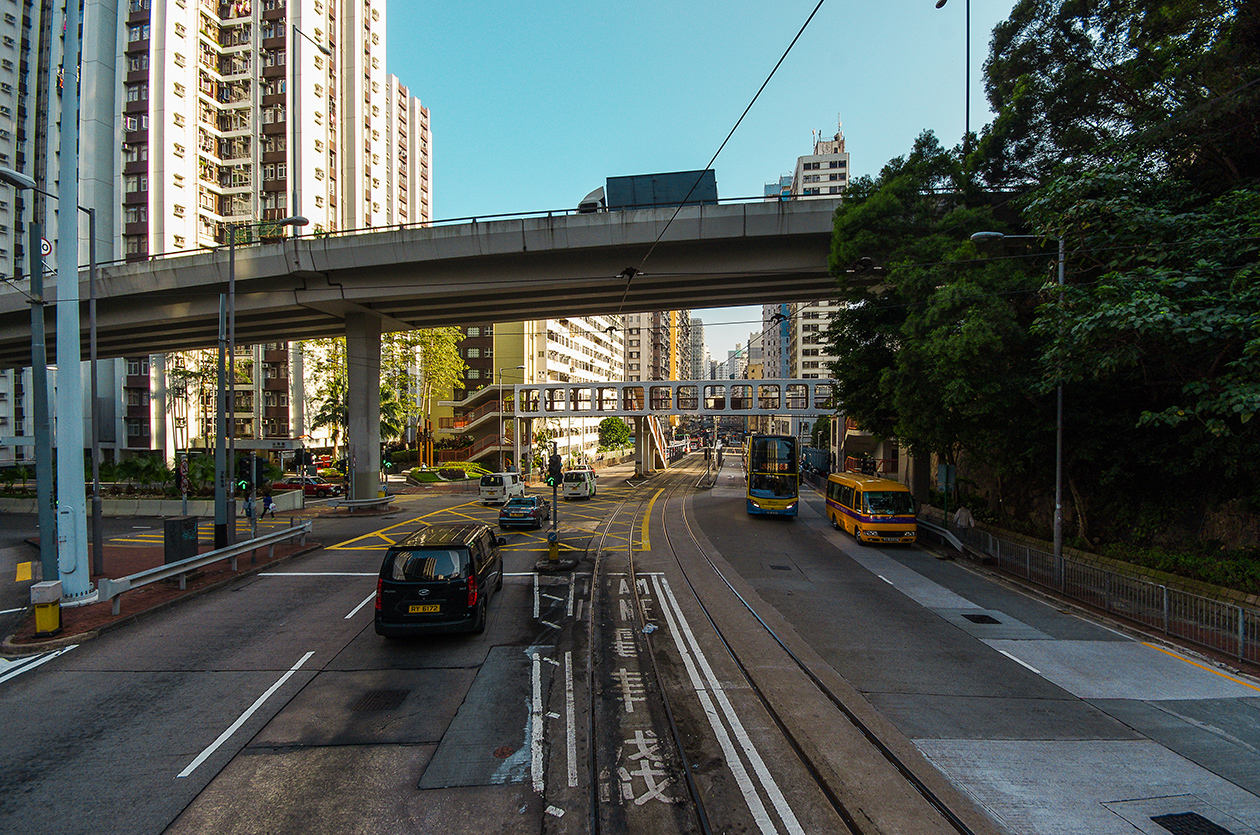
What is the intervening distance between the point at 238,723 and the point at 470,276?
20148 millimetres

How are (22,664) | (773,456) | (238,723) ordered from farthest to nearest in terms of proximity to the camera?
(773,456), (22,664), (238,723)

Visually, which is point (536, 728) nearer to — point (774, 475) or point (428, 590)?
point (428, 590)

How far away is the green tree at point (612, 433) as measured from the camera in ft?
274

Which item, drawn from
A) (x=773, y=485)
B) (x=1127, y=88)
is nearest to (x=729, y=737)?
(x=1127, y=88)

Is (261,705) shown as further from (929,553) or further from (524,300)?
(524,300)

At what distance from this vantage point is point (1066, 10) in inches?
708

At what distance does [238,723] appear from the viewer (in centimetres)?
747

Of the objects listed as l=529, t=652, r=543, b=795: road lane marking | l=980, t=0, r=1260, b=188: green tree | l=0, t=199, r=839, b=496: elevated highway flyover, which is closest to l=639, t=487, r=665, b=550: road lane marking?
l=0, t=199, r=839, b=496: elevated highway flyover

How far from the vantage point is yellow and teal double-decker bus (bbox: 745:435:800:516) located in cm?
2723

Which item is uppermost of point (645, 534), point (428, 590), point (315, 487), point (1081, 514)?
point (428, 590)

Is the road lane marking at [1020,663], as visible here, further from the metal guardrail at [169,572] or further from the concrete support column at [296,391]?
the concrete support column at [296,391]

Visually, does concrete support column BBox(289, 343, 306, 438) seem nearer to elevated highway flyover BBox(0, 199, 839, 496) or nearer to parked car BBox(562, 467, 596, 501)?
elevated highway flyover BBox(0, 199, 839, 496)

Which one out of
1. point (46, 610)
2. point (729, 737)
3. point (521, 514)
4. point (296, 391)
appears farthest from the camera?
point (296, 391)

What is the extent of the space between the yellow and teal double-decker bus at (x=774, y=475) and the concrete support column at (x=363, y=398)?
18.7 meters
